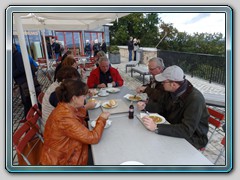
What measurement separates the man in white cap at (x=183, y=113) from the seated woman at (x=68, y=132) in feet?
2.05

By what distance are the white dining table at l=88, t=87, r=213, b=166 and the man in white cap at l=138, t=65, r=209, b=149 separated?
80 mm

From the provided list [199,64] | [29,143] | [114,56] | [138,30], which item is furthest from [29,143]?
[138,30]

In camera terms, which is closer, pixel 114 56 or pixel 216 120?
pixel 216 120

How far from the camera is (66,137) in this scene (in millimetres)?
1502

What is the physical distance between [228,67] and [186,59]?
6647 mm

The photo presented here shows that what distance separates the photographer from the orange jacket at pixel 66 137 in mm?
1408

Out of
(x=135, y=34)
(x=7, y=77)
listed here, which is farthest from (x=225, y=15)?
(x=135, y=34)

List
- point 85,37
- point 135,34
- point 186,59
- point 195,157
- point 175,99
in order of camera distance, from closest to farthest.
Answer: point 195,157 → point 175,99 → point 186,59 → point 135,34 → point 85,37

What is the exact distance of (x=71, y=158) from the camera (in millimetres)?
1536

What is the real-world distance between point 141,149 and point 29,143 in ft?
4.03

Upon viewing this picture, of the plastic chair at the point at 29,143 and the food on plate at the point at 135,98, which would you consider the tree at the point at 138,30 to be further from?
the plastic chair at the point at 29,143

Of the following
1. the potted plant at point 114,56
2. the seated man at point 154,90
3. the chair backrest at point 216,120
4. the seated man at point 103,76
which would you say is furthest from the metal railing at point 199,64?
→ the potted plant at point 114,56

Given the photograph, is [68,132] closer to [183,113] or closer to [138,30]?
[183,113]

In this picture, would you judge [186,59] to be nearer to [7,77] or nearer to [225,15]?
[225,15]
